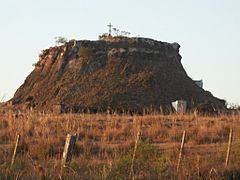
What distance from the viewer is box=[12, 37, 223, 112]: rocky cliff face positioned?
141 ft

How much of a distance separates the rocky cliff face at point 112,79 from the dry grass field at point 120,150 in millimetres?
18142

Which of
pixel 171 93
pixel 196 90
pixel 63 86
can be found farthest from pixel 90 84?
pixel 196 90

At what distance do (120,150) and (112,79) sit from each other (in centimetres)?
3110

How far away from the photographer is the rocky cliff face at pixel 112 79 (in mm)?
42969

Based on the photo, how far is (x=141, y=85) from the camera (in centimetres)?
4531

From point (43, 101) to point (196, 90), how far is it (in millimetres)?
14601

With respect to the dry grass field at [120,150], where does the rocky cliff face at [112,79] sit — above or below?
above

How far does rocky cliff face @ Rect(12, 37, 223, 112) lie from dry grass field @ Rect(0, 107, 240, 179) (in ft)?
59.5

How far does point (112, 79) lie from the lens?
46.1 m

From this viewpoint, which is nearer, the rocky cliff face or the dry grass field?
the dry grass field

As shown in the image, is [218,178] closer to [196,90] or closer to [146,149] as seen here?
[146,149]

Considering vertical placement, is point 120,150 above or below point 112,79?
below

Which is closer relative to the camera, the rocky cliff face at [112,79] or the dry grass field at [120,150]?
the dry grass field at [120,150]

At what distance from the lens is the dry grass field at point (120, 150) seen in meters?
10.4
